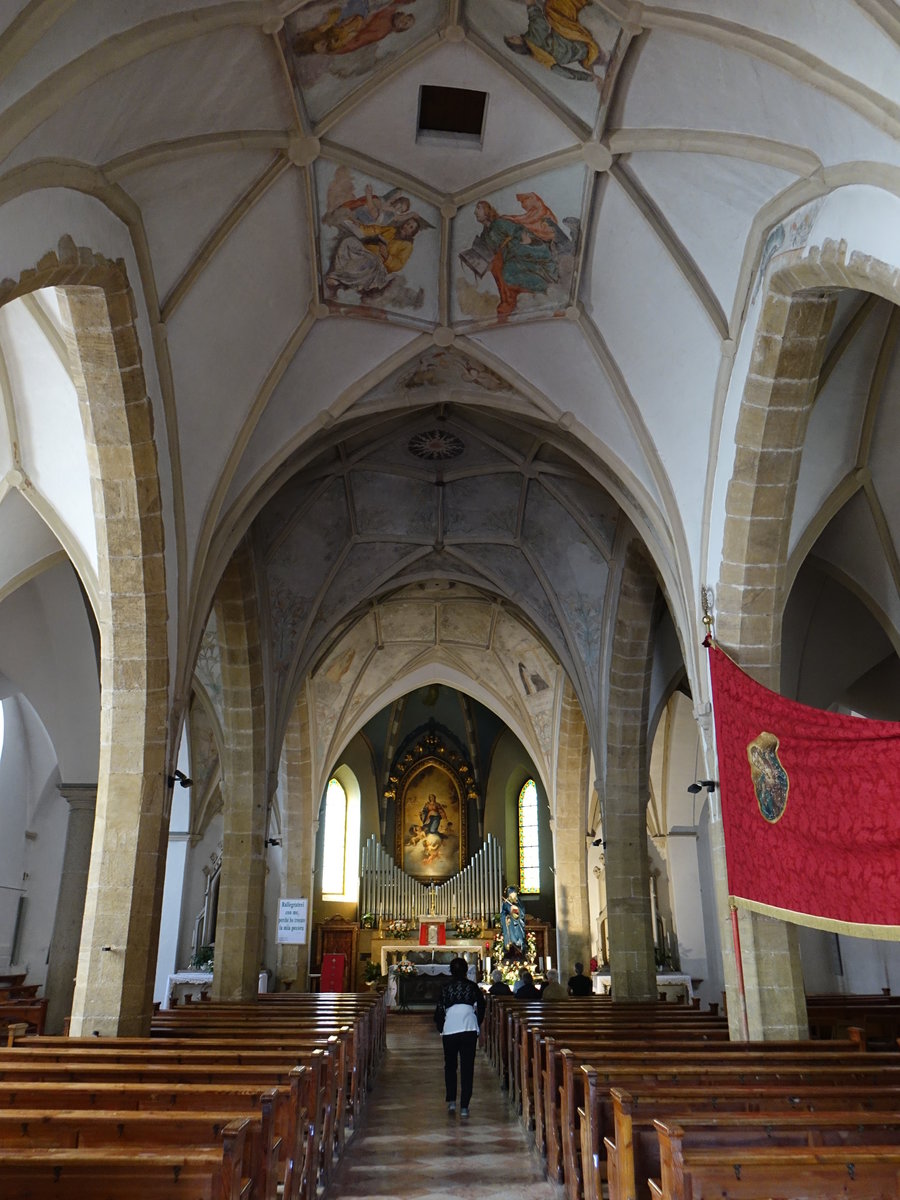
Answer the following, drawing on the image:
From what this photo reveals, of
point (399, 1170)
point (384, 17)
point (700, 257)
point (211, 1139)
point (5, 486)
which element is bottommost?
point (399, 1170)

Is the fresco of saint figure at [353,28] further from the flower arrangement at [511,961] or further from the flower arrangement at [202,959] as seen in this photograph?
the flower arrangement at [202,959]

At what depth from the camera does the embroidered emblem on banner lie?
803 cm

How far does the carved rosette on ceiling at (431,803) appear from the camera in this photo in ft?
84.3

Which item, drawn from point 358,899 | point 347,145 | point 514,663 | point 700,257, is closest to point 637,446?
point 700,257

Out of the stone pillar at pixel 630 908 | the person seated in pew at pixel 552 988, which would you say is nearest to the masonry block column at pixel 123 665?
the stone pillar at pixel 630 908

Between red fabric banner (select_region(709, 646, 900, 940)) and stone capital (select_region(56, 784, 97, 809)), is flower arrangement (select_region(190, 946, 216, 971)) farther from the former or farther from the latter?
red fabric banner (select_region(709, 646, 900, 940))

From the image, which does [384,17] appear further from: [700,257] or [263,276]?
[700,257]

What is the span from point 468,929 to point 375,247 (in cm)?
1726

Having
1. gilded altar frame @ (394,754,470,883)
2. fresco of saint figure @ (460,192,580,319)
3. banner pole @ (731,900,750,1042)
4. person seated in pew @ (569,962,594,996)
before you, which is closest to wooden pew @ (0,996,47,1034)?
person seated in pew @ (569,962,594,996)

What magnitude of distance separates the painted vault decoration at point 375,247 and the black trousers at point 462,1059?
25.1 ft

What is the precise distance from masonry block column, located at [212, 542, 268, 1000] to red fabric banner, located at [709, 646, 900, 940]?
24.5 ft

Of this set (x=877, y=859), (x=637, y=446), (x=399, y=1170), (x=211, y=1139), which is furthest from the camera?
(x=637, y=446)

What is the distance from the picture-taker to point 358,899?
78.1 feet

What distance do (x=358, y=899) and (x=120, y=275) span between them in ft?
63.7
